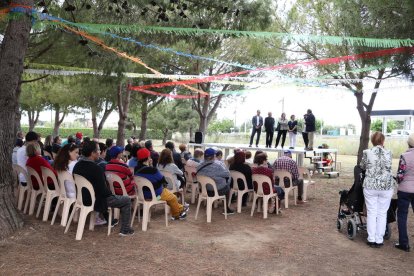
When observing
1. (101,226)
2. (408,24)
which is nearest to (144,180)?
(101,226)

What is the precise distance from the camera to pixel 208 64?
1659 cm

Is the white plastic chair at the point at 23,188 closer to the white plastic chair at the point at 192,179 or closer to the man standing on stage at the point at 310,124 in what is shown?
the white plastic chair at the point at 192,179

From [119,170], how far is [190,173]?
2.40 m

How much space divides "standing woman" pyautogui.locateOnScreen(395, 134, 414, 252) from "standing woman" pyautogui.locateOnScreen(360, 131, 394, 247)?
126mm

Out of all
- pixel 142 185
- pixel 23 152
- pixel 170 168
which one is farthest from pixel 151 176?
pixel 23 152

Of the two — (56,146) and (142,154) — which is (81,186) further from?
(56,146)

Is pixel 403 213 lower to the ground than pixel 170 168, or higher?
lower

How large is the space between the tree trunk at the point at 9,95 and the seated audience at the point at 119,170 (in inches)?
51.1

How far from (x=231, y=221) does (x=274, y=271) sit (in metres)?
2.08

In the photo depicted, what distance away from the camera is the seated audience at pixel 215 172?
612 centimetres

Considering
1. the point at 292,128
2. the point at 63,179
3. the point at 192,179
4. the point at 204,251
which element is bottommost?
the point at 204,251

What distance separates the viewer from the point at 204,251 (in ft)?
14.8

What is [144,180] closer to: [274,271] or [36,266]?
[36,266]

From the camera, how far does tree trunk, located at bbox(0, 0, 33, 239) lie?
4863mm
